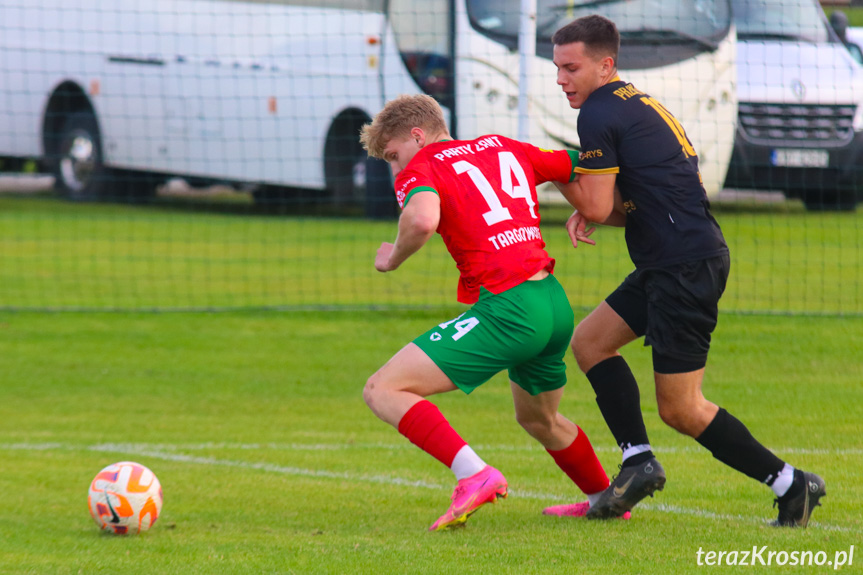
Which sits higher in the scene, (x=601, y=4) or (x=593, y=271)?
(x=601, y=4)

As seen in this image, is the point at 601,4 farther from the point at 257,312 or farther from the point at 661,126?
the point at 661,126

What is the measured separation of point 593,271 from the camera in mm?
12430

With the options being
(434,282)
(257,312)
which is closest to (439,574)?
(257,312)

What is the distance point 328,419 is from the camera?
750 cm

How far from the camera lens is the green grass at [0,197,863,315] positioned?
37.4 feet

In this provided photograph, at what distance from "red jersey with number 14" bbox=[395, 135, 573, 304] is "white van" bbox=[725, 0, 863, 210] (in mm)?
10502

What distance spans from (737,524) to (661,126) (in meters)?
1.63

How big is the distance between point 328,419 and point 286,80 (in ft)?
32.3

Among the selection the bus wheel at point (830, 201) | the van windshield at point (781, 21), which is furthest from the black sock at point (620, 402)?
the bus wheel at point (830, 201)

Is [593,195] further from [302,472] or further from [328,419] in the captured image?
[328,419]

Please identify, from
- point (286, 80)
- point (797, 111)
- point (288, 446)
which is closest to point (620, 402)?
point (288, 446)

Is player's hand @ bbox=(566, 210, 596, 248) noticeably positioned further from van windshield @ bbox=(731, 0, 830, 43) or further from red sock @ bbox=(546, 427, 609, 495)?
van windshield @ bbox=(731, 0, 830, 43)

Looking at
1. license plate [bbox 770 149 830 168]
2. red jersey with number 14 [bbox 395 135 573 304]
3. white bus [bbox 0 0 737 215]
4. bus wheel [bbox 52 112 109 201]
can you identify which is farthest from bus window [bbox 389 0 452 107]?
red jersey with number 14 [bbox 395 135 573 304]

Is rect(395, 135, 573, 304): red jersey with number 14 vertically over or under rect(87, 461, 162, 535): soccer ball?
over
